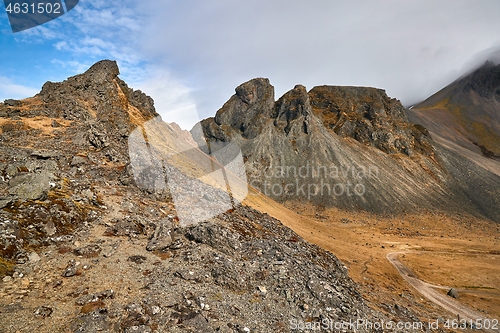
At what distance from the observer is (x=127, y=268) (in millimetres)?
12883

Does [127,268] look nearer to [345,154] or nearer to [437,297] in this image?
[437,297]

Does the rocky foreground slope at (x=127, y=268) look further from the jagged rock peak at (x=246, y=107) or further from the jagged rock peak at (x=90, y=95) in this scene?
the jagged rock peak at (x=246, y=107)

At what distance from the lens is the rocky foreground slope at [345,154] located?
82.0 metres

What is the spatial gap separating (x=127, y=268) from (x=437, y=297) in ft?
112

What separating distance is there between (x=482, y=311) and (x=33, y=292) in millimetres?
38164

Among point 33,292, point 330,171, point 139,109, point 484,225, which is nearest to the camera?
point 33,292

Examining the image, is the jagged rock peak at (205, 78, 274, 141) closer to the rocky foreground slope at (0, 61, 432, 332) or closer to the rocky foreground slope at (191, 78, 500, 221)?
the rocky foreground slope at (191, 78, 500, 221)

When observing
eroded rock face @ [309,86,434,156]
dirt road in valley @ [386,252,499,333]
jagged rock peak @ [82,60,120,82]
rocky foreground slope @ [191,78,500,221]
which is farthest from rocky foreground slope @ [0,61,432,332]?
eroded rock face @ [309,86,434,156]

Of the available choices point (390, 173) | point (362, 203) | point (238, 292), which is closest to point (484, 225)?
point (390, 173)

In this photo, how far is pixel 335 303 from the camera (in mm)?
14562

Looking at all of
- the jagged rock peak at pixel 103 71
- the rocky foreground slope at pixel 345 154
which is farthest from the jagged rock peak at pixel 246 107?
the jagged rock peak at pixel 103 71

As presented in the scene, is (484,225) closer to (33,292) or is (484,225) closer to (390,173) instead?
(390,173)

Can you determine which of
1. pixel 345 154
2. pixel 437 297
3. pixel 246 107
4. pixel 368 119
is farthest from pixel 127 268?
pixel 368 119

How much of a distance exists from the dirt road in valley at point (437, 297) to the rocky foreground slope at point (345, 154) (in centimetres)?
3927
